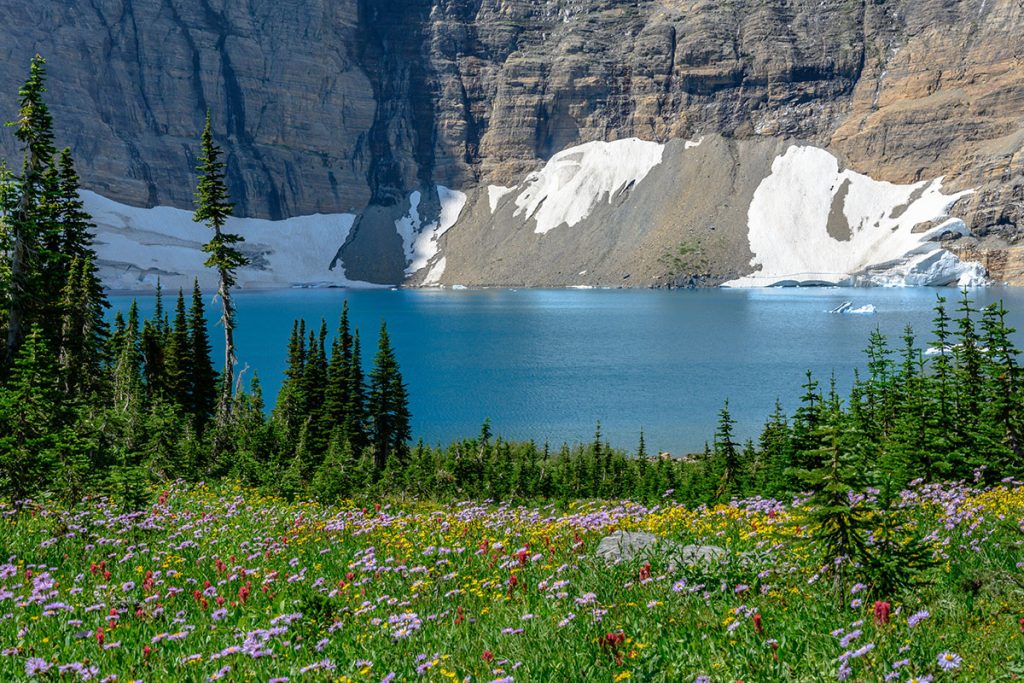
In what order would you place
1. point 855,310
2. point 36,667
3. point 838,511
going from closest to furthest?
point 36,667
point 838,511
point 855,310

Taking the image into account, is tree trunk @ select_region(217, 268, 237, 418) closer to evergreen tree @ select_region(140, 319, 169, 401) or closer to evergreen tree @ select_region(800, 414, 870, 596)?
evergreen tree @ select_region(140, 319, 169, 401)

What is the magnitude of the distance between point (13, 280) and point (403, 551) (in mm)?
19476

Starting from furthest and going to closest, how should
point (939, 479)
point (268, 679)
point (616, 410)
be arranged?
point (616, 410) → point (939, 479) → point (268, 679)

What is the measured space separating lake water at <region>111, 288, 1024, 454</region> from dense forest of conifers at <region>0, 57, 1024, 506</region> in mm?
11330

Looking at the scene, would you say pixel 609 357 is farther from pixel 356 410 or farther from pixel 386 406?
pixel 356 410

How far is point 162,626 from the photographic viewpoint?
730cm

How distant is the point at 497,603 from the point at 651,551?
2.17 m

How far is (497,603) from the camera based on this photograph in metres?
7.39

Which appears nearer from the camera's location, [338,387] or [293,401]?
[338,387]

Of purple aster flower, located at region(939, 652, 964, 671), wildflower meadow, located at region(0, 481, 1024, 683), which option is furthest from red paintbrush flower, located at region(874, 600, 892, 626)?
purple aster flower, located at region(939, 652, 964, 671)

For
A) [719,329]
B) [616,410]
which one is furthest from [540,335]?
[616,410]

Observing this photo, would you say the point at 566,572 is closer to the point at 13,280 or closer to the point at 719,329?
the point at 13,280

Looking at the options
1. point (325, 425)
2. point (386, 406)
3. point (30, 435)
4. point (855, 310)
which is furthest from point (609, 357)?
point (30, 435)

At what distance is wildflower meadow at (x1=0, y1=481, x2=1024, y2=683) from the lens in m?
5.62
